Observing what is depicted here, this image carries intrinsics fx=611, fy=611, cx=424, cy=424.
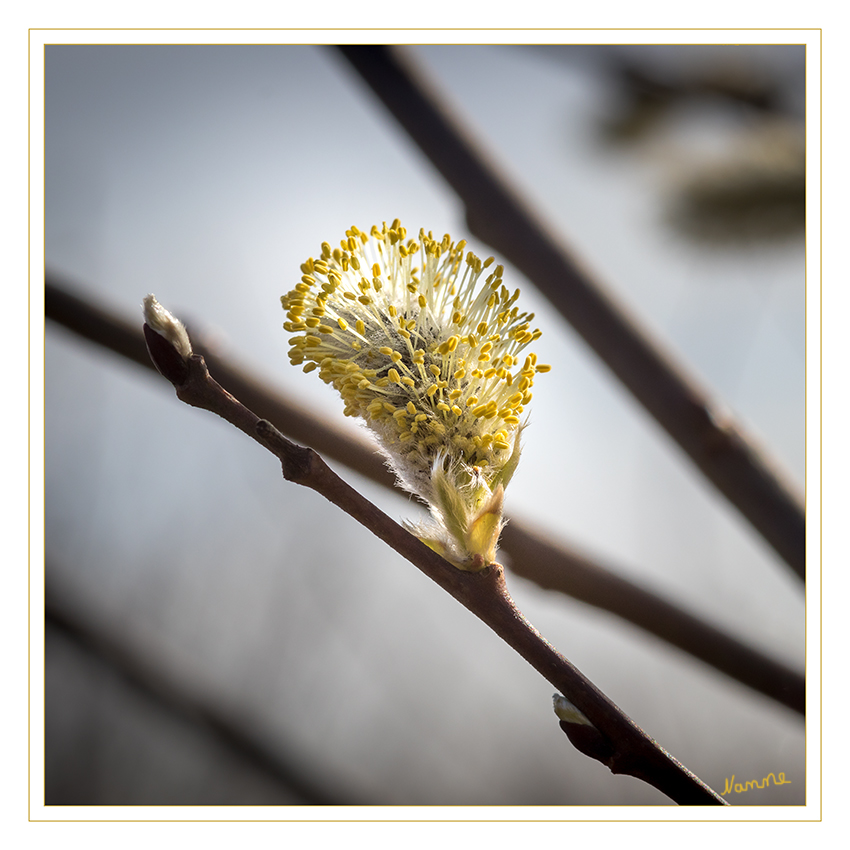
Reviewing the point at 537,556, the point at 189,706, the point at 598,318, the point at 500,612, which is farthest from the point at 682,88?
the point at 189,706

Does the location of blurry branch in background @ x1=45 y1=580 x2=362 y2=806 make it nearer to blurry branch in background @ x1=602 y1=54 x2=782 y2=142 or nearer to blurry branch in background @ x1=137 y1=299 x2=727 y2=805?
blurry branch in background @ x1=137 y1=299 x2=727 y2=805

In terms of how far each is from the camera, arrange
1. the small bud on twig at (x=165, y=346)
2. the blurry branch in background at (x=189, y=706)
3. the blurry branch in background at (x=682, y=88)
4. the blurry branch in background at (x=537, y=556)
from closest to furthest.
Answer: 1. the small bud on twig at (x=165, y=346)
2. the blurry branch in background at (x=537, y=556)
3. the blurry branch in background at (x=682, y=88)
4. the blurry branch in background at (x=189, y=706)
